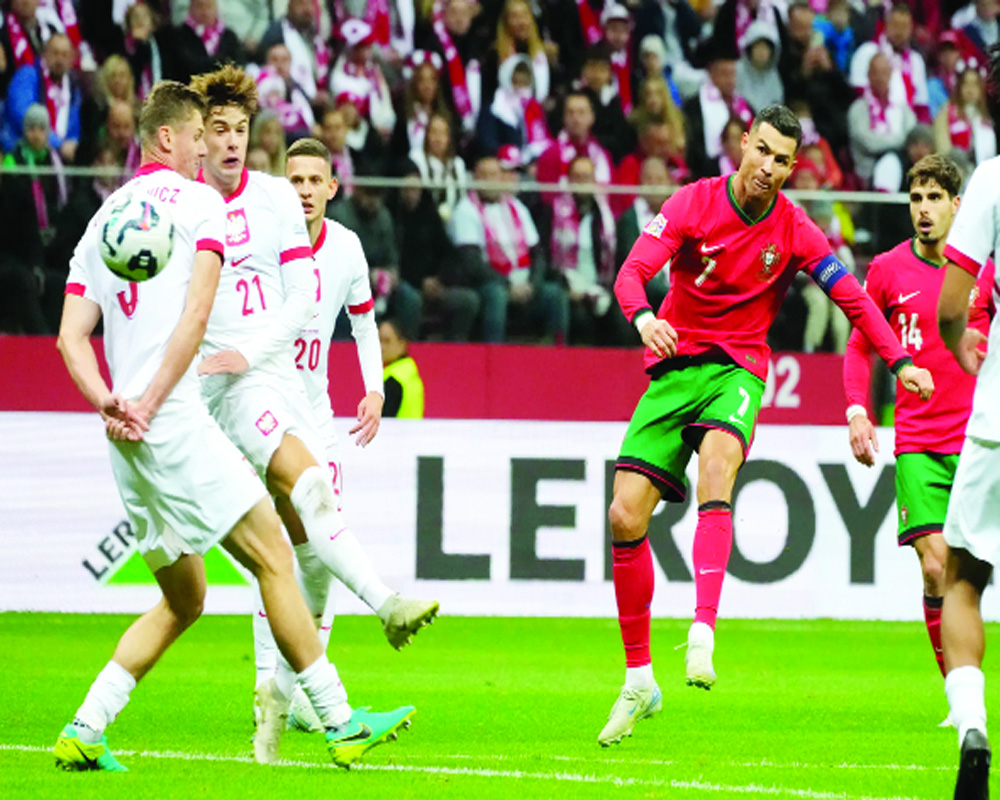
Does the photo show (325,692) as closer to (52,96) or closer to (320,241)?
(320,241)

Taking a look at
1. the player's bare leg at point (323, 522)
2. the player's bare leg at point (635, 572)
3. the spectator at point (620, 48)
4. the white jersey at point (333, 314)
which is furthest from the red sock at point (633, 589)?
the spectator at point (620, 48)

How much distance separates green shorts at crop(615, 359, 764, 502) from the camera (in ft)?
24.4

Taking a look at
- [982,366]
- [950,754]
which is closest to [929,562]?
[950,754]

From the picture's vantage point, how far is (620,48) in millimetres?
17219

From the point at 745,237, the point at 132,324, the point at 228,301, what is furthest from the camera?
the point at 745,237

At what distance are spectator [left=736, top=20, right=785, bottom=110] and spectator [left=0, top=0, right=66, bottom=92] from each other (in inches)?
257

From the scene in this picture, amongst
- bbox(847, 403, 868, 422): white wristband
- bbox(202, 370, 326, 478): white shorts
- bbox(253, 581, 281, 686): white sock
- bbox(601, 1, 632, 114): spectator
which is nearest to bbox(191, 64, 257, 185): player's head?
bbox(202, 370, 326, 478): white shorts

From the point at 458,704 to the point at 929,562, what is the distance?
2350mm

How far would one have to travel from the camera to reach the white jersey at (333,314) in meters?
8.05

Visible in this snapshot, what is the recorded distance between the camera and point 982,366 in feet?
17.8

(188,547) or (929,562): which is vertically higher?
(188,547)

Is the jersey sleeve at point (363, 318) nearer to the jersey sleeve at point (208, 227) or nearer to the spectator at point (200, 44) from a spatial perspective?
the jersey sleeve at point (208, 227)

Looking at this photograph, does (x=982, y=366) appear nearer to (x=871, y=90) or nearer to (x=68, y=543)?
(x=68, y=543)

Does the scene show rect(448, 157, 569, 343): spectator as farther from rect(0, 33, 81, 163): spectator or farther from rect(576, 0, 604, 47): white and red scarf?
rect(576, 0, 604, 47): white and red scarf
